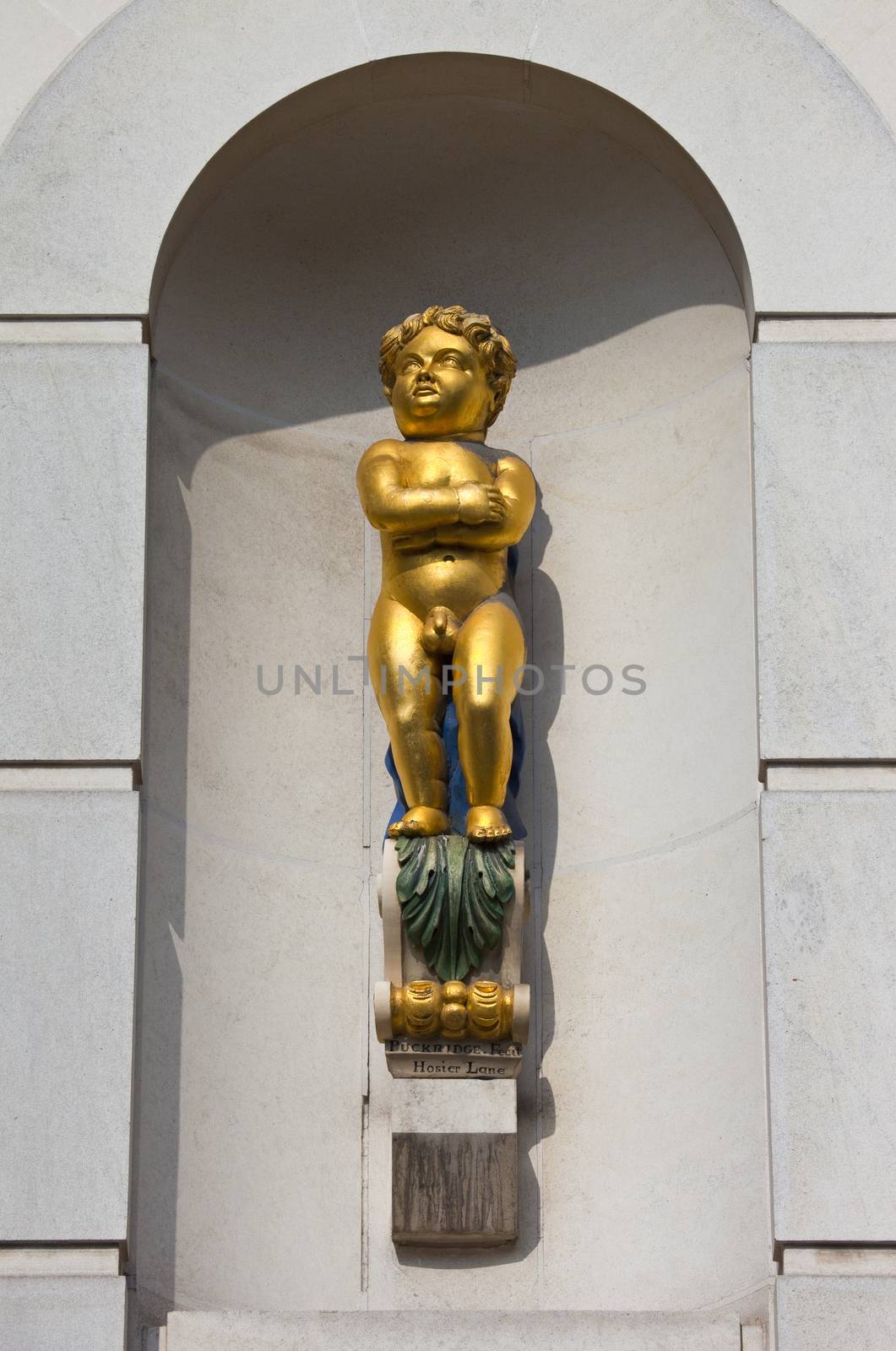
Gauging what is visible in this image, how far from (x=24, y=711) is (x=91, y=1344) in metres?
1.48

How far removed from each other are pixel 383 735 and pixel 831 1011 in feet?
5.26

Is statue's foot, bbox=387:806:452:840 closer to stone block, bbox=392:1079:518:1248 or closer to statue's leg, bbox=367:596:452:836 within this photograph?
statue's leg, bbox=367:596:452:836

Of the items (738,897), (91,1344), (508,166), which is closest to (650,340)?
(508,166)

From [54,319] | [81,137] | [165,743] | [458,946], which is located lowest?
[458,946]

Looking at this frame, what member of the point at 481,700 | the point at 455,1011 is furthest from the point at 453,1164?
the point at 481,700

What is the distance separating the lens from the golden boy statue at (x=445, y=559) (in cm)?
641

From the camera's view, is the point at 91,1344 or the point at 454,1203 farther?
the point at 454,1203

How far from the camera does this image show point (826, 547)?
6199 mm

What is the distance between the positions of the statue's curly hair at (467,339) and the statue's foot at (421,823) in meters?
1.12

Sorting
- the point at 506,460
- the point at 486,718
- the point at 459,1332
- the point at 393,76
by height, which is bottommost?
the point at 459,1332

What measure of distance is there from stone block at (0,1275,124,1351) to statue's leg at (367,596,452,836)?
4.53 ft

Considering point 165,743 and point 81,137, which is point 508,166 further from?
point 165,743

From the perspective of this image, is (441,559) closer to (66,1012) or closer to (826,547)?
(826,547)

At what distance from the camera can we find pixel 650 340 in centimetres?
704
